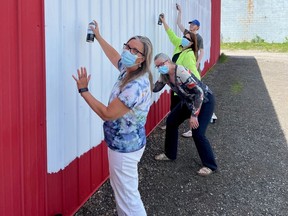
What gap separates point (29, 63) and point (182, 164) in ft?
9.14

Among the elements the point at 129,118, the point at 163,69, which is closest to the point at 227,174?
the point at 163,69

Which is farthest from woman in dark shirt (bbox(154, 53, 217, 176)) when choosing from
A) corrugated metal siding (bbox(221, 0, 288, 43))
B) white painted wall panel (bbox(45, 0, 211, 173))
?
corrugated metal siding (bbox(221, 0, 288, 43))

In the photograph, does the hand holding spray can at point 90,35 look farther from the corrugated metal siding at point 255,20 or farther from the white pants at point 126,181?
the corrugated metal siding at point 255,20

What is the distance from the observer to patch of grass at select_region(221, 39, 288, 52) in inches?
974

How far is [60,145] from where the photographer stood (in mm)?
3045

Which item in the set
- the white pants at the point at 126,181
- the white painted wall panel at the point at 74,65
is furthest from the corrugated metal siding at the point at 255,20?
the white pants at the point at 126,181

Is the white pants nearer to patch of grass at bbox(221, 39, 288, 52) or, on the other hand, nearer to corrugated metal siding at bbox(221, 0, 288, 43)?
patch of grass at bbox(221, 39, 288, 52)

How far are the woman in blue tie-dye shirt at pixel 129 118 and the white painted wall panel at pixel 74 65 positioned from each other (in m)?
0.33

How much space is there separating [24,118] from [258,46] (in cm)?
2512

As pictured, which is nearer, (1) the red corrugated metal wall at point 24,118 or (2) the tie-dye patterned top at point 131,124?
(1) the red corrugated metal wall at point 24,118

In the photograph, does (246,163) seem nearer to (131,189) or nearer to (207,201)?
(207,201)

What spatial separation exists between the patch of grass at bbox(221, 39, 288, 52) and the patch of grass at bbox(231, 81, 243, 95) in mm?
14478

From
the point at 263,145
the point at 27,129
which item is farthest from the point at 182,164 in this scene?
the point at 27,129

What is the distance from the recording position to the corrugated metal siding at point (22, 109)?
2.34 m
